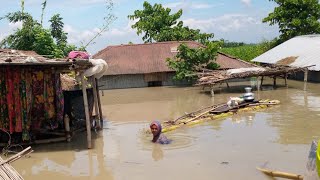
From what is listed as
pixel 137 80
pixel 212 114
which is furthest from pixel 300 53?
pixel 212 114

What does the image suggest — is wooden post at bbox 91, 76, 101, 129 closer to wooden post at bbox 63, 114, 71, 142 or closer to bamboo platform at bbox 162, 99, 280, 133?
wooden post at bbox 63, 114, 71, 142

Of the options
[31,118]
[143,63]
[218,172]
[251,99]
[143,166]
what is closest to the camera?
[218,172]

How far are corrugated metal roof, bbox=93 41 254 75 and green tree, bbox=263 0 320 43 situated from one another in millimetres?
5983

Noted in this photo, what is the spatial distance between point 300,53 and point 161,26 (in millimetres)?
10639

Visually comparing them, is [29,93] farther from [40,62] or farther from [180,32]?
[180,32]

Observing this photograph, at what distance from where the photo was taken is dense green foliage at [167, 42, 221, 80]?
2309 centimetres

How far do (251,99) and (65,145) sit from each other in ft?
24.2

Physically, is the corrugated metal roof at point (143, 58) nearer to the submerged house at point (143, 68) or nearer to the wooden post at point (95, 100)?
the submerged house at point (143, 68)

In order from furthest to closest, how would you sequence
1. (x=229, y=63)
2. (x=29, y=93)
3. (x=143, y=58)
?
(x=143, y=58)
(x=229, y=63)
(x=29, y=93)

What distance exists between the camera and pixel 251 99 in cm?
1504

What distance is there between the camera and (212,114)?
1392 centimetres

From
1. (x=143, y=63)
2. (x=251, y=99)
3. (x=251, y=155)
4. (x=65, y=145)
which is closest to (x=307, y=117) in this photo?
(x=251, y=99)

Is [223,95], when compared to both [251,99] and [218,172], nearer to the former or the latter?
[251,99]

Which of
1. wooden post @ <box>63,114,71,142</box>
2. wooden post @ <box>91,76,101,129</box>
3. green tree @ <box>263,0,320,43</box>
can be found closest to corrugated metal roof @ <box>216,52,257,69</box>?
green tree @ <box>263,0,320,43</box>
